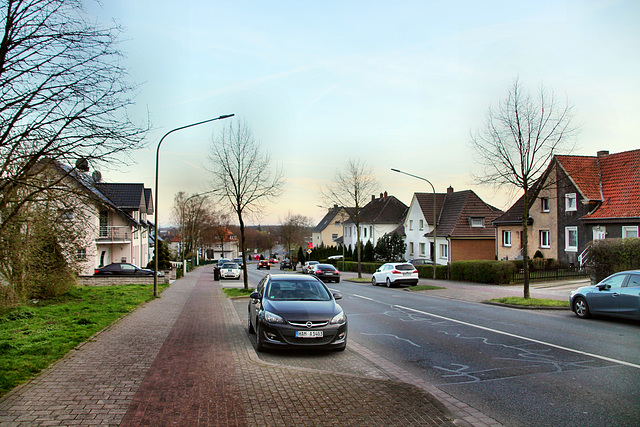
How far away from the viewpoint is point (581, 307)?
13.9 metres

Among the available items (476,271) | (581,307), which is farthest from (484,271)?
(581,307)

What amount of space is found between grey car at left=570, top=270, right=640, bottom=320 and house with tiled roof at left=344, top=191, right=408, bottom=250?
166 feet

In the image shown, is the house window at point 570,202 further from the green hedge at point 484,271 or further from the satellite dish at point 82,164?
the satellite dish at point 82,164

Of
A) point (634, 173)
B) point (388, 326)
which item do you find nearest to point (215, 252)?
point (634, 173)

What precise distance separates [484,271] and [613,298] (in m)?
16.8

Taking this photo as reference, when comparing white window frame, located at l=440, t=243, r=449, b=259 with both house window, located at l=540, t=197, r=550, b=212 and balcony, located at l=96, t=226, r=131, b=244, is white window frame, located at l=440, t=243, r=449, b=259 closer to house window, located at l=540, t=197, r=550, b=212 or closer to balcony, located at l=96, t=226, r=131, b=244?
house window, located at l=540, t=197, r=550, b=212

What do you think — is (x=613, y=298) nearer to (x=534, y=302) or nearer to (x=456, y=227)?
(x=534, y=302)

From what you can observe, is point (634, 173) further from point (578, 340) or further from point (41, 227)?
point (41, 227)

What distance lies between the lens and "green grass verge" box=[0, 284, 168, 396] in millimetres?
7291

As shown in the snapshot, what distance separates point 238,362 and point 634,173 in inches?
1159

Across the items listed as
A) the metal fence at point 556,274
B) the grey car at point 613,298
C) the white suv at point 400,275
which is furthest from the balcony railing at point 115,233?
the grey car at point 613,298

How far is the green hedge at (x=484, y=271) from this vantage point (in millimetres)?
28094

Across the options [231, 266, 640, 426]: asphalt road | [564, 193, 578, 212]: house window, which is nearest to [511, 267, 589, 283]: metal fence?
[564, 193, 578, 212]: house window

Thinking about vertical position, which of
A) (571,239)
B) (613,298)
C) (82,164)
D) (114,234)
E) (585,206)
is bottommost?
(613,298)
